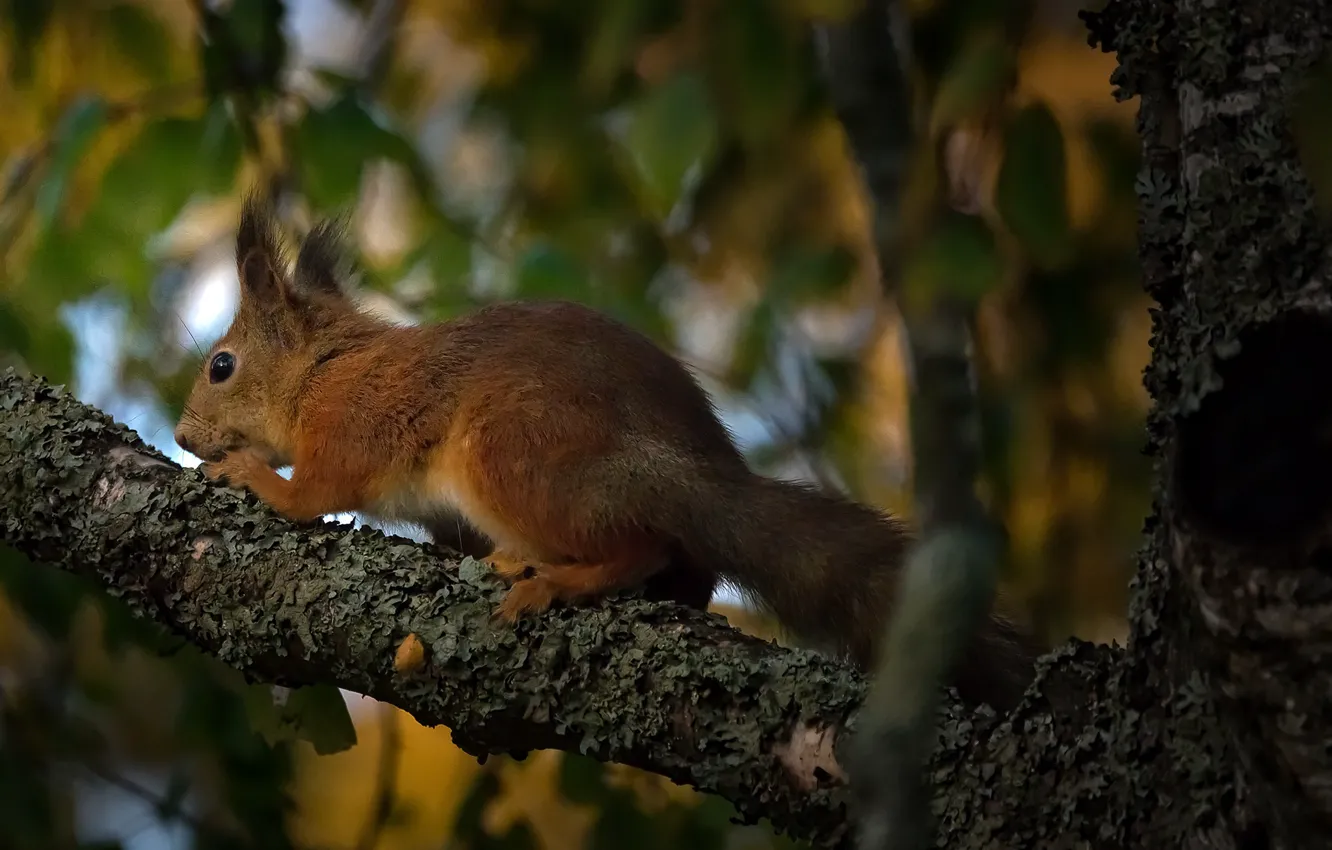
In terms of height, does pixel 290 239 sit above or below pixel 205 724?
above

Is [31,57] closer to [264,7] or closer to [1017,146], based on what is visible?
[264,7]

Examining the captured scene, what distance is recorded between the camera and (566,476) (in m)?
2.41

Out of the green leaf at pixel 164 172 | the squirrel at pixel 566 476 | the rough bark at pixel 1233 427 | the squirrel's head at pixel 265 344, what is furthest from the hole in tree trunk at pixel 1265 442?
the squirrel's head at pixel 265 344

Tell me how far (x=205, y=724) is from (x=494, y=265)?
4.25 ft

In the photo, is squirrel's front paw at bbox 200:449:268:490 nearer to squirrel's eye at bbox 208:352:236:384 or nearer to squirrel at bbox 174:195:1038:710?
squirrel at bbox 174:195:1038:710

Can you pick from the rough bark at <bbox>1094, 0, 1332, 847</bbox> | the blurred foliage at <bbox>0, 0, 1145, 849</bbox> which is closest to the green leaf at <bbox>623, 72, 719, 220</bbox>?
the blurred foliage at <bbox>0, 0, 1145, 849</bbox>

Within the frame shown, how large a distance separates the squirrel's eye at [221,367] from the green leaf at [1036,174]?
6.43ft

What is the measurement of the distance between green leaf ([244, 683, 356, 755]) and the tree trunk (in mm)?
186

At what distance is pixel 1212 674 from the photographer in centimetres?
109

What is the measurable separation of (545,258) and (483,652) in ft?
4.58

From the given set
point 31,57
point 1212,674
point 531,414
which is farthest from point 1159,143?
point 31,57

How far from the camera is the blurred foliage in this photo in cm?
258

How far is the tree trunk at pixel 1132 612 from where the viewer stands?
1026mm

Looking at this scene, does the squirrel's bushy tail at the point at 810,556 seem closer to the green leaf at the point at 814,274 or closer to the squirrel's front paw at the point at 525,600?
the squirrel's front paw at the point at 525,600
